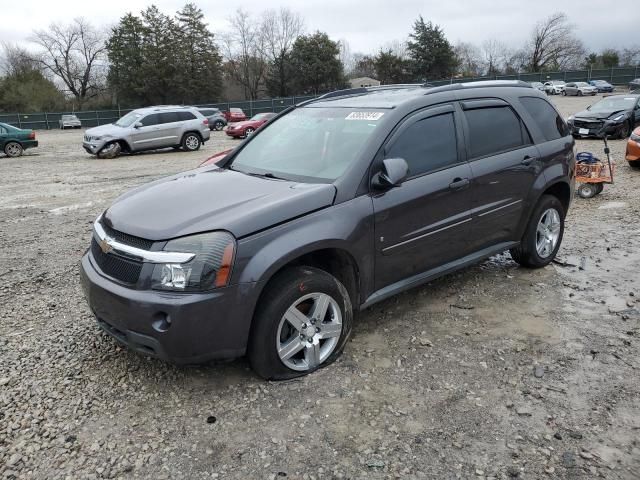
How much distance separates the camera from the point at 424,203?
12.7ft

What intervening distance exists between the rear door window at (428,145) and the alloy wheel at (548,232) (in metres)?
1.55

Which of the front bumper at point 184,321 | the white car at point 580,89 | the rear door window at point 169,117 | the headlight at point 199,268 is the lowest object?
the front bumper at point 184,321

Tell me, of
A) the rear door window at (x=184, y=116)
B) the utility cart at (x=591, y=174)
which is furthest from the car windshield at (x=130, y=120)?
the utility cart at (x=591, y=174)

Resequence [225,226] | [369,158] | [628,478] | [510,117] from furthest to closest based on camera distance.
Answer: [510,117] → [369,158] → [225,226] → [628,478]

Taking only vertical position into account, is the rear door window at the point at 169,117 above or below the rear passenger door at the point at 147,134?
above

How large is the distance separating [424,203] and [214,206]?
62.0 inches

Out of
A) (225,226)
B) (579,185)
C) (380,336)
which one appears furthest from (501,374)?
(579,185)

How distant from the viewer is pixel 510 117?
4727 millimetres

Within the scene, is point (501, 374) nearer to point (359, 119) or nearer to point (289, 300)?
point (289, 300)

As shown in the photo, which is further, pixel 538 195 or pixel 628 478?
pixel 538 195

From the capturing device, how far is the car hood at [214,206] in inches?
120

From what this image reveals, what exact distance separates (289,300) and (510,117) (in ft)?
9.57

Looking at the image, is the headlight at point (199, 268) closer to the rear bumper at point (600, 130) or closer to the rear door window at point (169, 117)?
the rear bumper at point (600, 130)

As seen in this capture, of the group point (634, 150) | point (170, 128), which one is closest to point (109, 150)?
point (170, 128)
